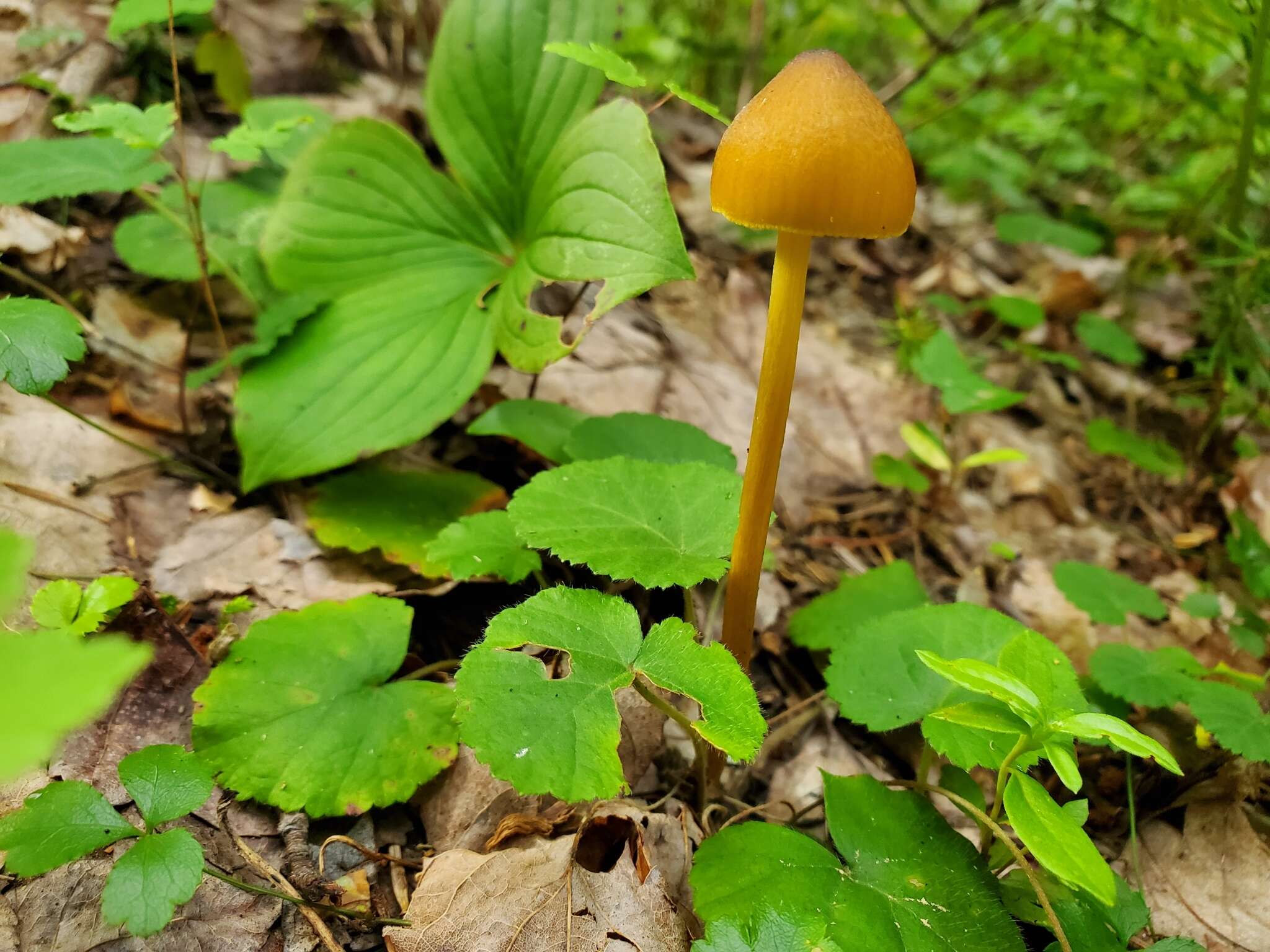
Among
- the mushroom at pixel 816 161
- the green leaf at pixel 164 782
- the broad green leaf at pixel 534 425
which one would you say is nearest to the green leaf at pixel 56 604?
the green leaf at pixel 164 782

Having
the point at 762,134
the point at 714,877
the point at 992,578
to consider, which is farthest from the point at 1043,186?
the point at 714,877

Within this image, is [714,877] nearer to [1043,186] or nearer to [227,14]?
[227,14]

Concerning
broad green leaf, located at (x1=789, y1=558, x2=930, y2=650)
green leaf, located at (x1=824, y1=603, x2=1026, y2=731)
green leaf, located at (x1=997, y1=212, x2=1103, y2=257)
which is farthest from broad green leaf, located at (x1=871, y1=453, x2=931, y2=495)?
green leaf, located at (x1=997, y1=212, x2=1103, y2=257)

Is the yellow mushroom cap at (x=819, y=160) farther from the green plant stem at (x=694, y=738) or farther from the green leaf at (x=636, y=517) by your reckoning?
the green plant stem at (x=694, y=738)

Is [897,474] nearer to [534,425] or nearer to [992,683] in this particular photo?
[534,425]

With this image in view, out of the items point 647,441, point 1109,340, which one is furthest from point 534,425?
point 1109,340

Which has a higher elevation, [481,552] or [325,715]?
[481,552]
